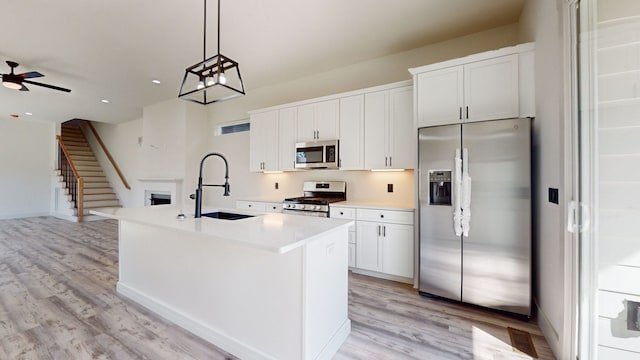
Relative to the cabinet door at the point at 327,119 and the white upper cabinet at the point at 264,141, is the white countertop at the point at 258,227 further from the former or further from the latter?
the white upper cabinet at the point at 264,141

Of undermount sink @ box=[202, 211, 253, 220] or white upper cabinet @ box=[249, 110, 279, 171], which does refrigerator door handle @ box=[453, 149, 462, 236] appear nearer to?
undermount sink @ box=[202, 211, 253, 220]

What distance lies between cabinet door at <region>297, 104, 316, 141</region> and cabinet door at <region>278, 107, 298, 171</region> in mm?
90

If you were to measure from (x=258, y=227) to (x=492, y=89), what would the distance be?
254 centimetres

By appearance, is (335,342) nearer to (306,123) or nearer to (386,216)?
(386,216)

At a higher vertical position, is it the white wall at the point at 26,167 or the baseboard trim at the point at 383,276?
the white wall at the point at 26,167

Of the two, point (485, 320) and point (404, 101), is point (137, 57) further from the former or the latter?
point (485, 320)

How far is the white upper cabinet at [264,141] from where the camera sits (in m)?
4.38

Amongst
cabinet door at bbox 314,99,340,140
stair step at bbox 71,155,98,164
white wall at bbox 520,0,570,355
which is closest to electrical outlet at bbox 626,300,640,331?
white wall at bbox 520,0,570,355

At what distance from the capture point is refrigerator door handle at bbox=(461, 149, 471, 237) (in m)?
2.44

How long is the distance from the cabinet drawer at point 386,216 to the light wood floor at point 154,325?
29.0 inches

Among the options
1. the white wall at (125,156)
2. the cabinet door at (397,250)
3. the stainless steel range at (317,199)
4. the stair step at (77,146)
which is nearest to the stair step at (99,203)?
the white wall at (125,156)

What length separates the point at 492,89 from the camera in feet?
8.34

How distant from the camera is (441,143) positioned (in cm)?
261

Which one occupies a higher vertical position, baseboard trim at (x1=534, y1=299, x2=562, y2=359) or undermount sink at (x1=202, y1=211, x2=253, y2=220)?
undermount sink at (x1=202, y1=211, x2=253, y2=220)
